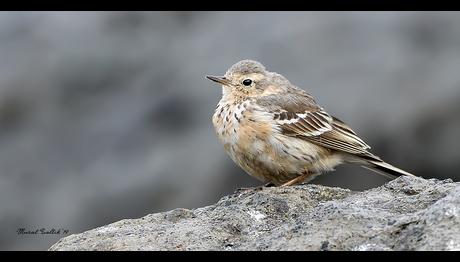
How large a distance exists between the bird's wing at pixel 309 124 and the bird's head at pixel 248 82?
128mm

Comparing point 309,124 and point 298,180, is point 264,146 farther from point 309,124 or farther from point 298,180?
point 309,124

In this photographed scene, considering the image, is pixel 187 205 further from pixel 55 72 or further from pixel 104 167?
pixel 55 72

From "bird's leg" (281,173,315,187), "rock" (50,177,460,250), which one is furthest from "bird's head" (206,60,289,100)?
"rock" (50,177,460,250)

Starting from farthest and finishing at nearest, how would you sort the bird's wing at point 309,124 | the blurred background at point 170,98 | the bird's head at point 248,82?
the blurred background at point 170,98
the bird's head at point 248,82
the bird's wing at point 309,124

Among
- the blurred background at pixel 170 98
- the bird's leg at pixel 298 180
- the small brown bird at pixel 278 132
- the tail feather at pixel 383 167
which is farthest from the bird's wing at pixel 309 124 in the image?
the blurred background at pixel 170 98

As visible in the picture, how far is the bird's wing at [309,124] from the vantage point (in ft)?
26.4

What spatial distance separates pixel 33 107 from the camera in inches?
480

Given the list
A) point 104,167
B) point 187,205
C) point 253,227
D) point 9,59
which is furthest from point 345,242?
point 9,59

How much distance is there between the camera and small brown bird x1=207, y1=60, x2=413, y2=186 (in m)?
7.61

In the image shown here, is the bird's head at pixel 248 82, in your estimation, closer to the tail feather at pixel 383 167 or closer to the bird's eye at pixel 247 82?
the bird's eye at pixel 247 82

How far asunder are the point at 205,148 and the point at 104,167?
4.12 feet

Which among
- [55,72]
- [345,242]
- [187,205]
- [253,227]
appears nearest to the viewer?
[345,242]

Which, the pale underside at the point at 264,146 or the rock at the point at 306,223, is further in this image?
the pale underside at the point at 264,146

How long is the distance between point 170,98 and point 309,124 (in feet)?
12.6
